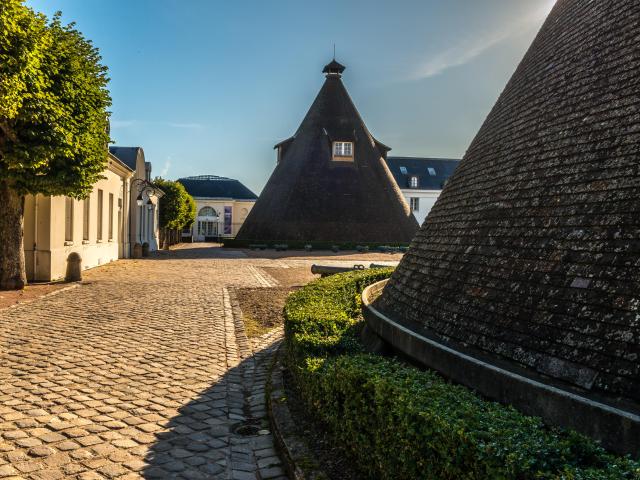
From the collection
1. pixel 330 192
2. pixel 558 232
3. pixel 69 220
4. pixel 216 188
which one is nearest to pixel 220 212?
pixel 216 188

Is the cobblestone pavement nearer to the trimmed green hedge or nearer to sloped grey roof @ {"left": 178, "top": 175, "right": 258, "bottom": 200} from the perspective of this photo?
the trimmed green hedge

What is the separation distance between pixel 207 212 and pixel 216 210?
1.25 meters

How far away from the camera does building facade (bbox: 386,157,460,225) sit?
208 ft

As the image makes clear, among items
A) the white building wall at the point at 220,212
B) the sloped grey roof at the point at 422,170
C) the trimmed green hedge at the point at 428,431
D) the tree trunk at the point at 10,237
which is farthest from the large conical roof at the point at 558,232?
the white building wall at the point at 220,212

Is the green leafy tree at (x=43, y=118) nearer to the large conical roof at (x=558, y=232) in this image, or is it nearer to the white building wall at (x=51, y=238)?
the white building wall at (x=51, y=238)

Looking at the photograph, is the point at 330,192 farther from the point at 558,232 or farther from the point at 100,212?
the point at 558,232

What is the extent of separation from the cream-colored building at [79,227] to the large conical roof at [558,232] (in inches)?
508

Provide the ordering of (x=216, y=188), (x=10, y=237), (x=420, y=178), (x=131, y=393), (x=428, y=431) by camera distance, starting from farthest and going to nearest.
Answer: (x=216, y=188) < (x=420, y=178) < (x=10, y=237) < (x=131, y=393) < (x=428, y=431)

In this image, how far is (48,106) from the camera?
12.9 metres

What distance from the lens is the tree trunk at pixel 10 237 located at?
14.1m

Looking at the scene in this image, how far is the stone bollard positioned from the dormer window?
2906 cm

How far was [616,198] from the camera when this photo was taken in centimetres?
427

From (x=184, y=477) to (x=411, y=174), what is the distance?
6237 cm

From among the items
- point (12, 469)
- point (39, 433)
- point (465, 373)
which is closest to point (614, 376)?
point (465, 373)
